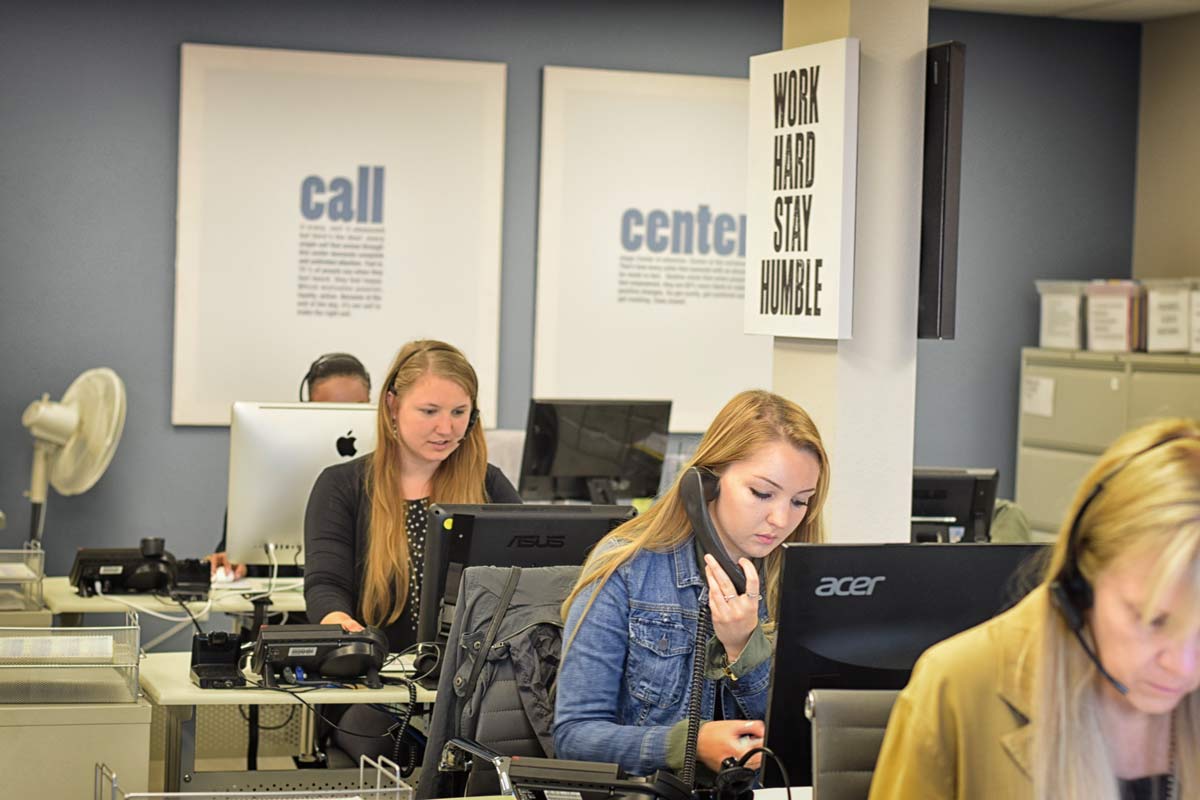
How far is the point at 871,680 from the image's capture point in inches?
80.8

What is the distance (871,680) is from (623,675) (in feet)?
1.64

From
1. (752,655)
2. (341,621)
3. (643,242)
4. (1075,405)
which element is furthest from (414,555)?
(1075,405)

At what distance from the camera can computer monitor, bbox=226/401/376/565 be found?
3803mm

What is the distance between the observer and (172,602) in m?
3.97

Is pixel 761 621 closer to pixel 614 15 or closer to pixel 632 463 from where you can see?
pixel 632 463

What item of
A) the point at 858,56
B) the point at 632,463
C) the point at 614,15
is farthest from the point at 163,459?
the point at 858,56

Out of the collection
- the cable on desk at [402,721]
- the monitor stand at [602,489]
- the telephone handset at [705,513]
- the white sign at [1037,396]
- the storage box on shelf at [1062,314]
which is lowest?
the cable on desk at [402,721]

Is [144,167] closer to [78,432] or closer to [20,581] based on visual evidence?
[78,432]

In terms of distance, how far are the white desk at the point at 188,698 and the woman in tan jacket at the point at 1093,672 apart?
159 cm

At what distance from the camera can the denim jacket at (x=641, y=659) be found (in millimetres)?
2369

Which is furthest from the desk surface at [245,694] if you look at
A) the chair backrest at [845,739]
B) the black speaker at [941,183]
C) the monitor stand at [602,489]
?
the monitor stand at [602,489]

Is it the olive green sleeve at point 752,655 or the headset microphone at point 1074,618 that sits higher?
the headset microphone at point 1074,618

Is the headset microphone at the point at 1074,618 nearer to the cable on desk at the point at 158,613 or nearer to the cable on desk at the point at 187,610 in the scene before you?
the cable on desk at the point at 187,610

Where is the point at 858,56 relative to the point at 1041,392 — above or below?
above
